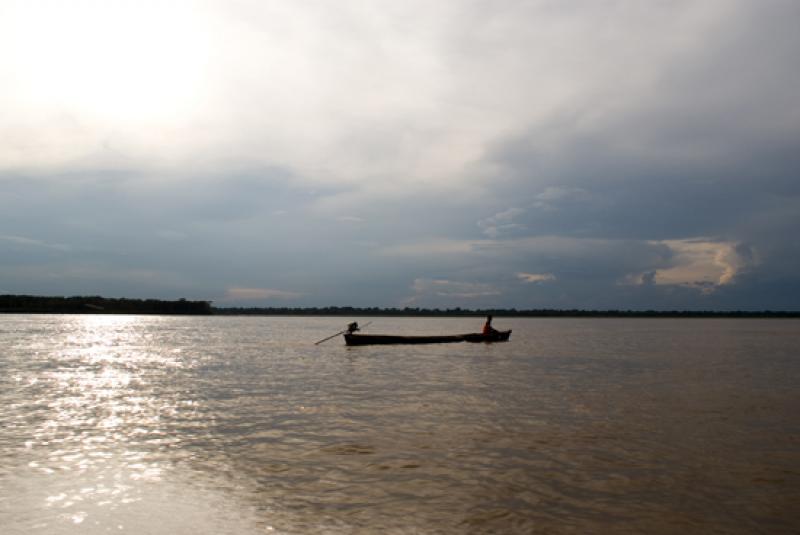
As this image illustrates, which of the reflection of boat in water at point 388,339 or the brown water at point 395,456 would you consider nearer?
the brown water at point 395,456

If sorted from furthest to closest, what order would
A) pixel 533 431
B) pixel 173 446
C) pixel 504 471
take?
pixel 533 431
pixel 173 446
pixel 504 471

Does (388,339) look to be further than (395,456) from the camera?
Yes

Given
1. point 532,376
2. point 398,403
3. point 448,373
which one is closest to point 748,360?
point 532,376

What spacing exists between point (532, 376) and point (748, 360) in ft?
68.3

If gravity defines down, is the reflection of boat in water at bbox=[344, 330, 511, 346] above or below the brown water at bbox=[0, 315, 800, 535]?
above

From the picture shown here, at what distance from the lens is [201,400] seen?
1922 centimetres

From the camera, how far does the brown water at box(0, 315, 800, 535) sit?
813cm

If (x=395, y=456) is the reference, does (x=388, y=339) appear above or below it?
above

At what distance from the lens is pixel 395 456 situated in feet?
37.7

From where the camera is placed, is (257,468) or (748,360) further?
(748,360)

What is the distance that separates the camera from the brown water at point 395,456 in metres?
8.13

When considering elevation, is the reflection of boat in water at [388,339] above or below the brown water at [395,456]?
above

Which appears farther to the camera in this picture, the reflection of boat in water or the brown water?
the reflection of boat in water

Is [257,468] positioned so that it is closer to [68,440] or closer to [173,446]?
[173,446]
